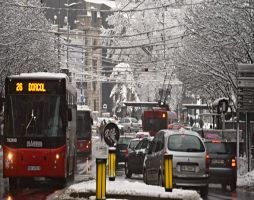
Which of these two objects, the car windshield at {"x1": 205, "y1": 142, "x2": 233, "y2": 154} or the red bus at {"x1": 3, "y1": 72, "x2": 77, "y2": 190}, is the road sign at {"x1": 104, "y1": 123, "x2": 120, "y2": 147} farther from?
the car windshield at {"x1": 205, "y1": 142, "x2": 233, "y2": 154}

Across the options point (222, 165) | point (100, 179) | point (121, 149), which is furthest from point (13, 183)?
point (121, 149)

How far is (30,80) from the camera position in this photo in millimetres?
25766

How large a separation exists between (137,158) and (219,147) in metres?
6.28

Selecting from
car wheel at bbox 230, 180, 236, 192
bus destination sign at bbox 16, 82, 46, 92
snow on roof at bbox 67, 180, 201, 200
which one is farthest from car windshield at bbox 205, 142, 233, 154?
snow on roof at bbox 67, 180, 201, 200

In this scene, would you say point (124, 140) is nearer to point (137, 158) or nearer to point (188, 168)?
point (137, 158)

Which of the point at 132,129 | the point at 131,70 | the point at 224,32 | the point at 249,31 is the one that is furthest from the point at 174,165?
the point at 131,70

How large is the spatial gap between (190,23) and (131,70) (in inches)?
2043

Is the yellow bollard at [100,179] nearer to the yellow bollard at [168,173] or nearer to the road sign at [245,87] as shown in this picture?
the yellow bollard at [168,173]

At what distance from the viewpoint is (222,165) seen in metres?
28.4

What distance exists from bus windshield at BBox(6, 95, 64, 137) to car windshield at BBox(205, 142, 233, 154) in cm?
578

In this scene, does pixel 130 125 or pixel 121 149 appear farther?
pixel 130 125

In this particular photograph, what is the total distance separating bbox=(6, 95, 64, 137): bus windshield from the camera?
2541 cm

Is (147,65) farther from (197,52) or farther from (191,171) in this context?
(191,171)

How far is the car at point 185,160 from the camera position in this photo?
944 inches
